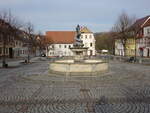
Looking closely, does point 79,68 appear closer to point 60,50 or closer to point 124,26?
point 124,26

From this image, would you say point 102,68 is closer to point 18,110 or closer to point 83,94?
point 83,94

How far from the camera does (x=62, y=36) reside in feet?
283

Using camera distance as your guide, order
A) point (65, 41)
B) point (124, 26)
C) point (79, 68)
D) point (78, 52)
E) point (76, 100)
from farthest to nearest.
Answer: point (65, 41) < point (124, 26) < point (78, 52) < point (79, 68) < point (76, 100)

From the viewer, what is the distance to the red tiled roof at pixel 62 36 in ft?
277

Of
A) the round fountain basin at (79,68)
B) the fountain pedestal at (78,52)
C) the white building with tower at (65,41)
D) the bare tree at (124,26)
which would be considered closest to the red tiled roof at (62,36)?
the white building with tower at (65,41)

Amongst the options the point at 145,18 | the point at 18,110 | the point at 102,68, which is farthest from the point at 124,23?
the point at 18,110

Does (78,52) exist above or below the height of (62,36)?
below

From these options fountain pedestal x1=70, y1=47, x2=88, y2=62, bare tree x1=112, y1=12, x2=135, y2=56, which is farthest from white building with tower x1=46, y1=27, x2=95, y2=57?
fountain pedestal x1=70, y1=47, x2=88, y2=62

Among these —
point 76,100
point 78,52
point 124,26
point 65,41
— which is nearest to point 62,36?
point 65,41

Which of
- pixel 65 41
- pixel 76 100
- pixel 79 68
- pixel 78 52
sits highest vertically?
pixel 65 41

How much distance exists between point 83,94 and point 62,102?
5.50 ft

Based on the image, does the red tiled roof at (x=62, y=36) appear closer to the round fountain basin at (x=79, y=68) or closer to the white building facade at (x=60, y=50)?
the white building facade at (x=60, y=50)

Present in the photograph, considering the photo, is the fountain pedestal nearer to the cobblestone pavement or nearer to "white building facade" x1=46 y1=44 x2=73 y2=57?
the cobblestone pavement

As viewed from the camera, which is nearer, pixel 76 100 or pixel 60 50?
pixel 76 100
